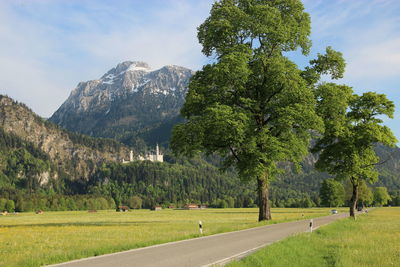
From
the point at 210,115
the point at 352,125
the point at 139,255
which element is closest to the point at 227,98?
the point at 210,115

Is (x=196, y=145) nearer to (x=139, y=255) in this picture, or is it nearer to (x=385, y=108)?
(x=139, y=255)

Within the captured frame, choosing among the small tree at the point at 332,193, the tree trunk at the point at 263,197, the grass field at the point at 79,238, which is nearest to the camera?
the grass field at the point at 79,238

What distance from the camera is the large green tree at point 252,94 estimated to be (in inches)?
1351

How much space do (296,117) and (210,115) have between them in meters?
7.52

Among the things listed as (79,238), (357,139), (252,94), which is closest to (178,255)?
(79,238)

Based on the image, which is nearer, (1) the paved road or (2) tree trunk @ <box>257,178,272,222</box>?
(1) the paved road

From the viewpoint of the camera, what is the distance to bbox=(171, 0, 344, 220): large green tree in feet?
113

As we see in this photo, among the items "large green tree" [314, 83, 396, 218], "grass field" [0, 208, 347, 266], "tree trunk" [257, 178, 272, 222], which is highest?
"large green tree" [314, 83, 396, 218]

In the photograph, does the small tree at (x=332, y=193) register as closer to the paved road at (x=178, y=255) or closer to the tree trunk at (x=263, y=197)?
the tree trunk at (x=263, y=197)

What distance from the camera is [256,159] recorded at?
34406 mm

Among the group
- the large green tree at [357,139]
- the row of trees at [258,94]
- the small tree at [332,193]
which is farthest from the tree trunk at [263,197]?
the small tree at [332,193]

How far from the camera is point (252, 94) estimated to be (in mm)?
38375

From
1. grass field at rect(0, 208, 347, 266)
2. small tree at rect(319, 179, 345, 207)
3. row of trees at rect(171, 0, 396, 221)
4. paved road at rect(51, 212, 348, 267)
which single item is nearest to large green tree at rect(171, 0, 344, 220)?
row of trees at rect(171, 0, 396, 221)

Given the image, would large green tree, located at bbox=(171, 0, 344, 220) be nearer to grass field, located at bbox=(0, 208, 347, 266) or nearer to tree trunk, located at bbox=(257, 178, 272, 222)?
tree trunk, located at bbox=(257, 178, 272, 222)
